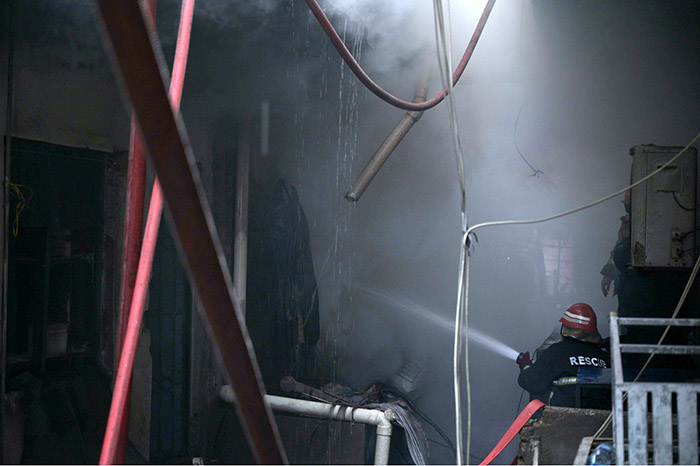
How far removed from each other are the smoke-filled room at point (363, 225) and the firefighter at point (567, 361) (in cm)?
2

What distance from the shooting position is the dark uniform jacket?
221 inches

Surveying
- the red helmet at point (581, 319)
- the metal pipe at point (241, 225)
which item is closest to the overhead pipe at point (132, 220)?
the red helmet at point (581, 319)

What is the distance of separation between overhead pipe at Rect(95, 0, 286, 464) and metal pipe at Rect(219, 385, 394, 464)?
4.91 metres

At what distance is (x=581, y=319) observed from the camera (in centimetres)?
606

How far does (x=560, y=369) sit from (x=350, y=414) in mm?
2239

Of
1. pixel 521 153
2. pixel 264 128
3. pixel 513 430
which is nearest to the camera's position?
pixel 513 430

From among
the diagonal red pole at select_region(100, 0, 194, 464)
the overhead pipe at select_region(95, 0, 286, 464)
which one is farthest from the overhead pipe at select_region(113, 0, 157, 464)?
the overhead pipe at select_region(95, 0, 286, 464)

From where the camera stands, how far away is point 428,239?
9.12 m

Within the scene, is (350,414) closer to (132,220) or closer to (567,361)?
(567,361)

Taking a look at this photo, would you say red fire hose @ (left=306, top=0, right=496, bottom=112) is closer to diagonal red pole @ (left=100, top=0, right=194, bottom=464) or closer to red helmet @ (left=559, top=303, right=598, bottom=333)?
diagonal red pole @ (left=100, top=0, right=194, bottom=464)

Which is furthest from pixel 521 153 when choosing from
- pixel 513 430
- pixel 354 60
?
pixel 513 430

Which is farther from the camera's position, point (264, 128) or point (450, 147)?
point (450, 147)

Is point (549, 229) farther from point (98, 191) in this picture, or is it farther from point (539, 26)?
point (98, 191)

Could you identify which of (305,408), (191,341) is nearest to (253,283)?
(191,341)
